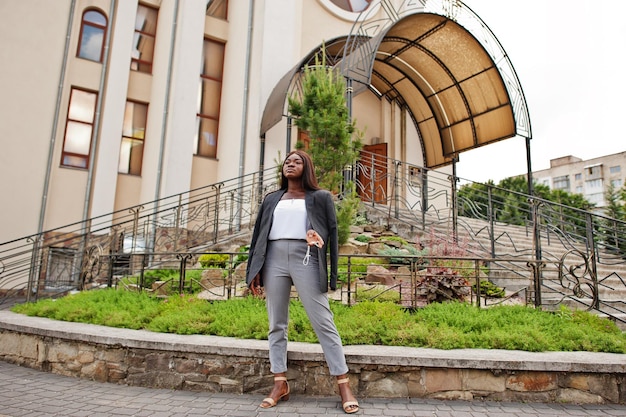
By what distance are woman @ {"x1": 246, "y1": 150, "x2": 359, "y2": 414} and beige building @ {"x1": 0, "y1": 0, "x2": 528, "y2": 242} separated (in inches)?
275

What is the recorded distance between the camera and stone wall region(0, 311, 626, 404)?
3.64 meters

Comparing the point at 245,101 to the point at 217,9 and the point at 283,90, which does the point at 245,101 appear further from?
the point at 217,9

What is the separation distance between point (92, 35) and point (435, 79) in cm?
1027

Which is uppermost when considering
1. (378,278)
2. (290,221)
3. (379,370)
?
(290,221)

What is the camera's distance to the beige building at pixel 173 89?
10977 mm

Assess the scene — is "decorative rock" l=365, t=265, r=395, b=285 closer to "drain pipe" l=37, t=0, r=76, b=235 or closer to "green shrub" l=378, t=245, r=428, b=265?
"green shrub" l=378, t=245, r=428, b=265

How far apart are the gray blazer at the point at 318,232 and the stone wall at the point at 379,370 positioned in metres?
0.80

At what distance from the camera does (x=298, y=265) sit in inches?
134

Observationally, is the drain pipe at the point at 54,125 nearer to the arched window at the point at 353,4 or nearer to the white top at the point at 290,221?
the arched window at the point at 353,4

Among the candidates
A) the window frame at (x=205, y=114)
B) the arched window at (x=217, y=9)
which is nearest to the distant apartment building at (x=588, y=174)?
the arched window at (x=217, y=9)

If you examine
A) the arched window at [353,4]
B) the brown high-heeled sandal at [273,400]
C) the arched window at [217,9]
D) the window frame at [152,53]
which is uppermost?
the arched window at [353,4]

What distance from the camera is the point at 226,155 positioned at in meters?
12.7

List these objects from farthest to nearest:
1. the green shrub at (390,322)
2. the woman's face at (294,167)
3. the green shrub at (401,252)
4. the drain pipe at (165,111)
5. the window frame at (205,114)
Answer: the window frame at (205,114), the drain pipe at (165,111), the green shrub at (401,252), the green shrub at (390,322), the woman's face at (294,167)

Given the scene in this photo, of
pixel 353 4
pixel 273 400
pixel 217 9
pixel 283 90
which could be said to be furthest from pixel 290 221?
pixel 353 4
